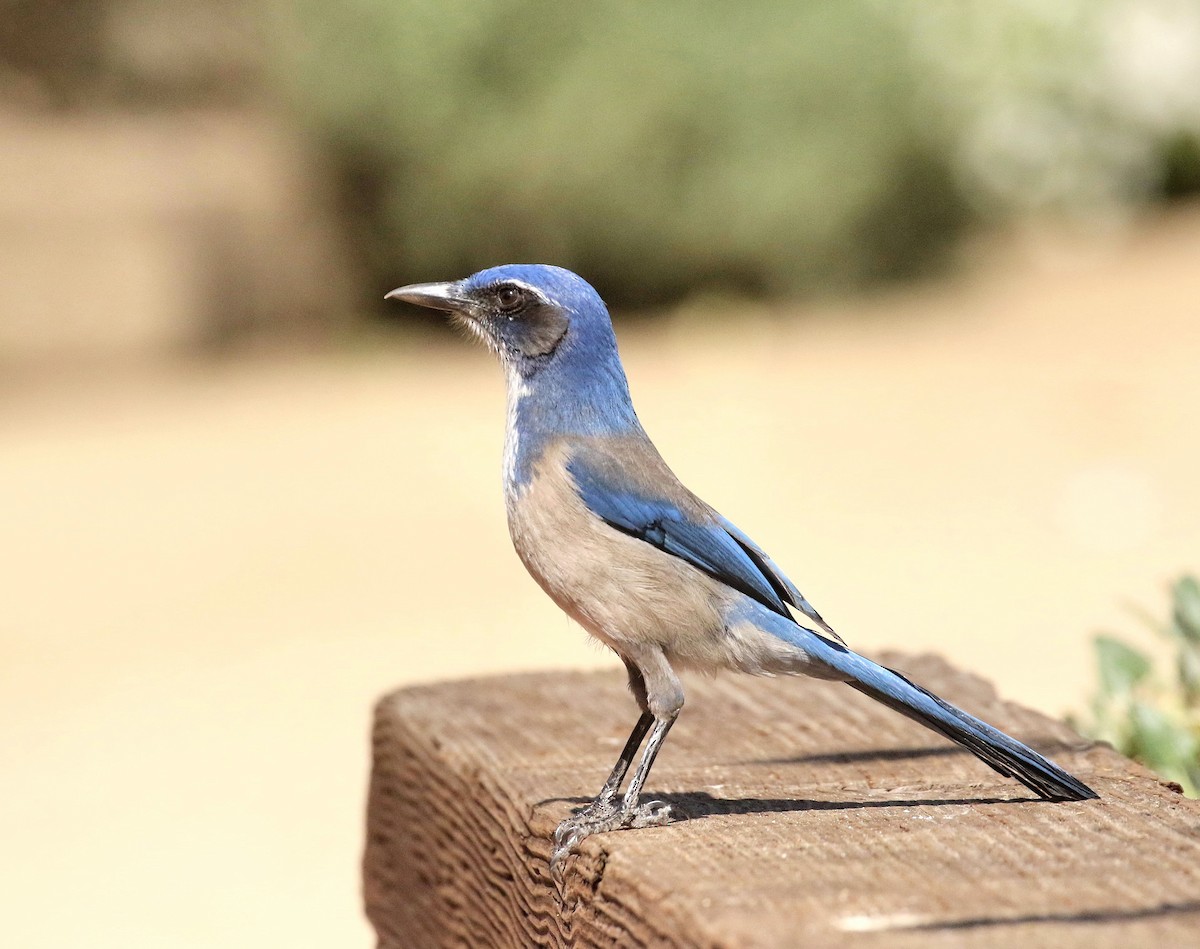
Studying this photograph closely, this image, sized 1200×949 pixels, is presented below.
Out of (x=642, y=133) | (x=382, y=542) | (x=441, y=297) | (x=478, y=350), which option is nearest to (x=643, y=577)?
(x=441, y=297)

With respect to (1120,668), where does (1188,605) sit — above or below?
above

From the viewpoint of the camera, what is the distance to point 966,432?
1303cm

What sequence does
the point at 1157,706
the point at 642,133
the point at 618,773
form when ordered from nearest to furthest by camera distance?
the point at 618,773
the point at 1157,706
the point at 642,133

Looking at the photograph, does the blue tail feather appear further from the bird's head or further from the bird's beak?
the bird's beak

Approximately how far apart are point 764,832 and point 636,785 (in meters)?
0.27

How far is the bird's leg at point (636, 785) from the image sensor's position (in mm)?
2959

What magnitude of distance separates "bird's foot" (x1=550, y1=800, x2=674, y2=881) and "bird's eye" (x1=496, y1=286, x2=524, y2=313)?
1.02 metres

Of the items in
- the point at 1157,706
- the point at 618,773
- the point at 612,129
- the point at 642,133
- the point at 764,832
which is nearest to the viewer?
the point at 764,832

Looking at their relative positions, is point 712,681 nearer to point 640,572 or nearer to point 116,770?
point 640,572

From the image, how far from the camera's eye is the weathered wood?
2439 mm

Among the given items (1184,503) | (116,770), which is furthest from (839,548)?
(116,770)

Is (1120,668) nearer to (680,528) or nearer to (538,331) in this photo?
(680,528)

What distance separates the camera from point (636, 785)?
120 inches

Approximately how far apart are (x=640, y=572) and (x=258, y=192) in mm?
14634
